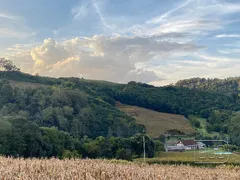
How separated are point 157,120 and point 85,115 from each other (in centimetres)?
3078

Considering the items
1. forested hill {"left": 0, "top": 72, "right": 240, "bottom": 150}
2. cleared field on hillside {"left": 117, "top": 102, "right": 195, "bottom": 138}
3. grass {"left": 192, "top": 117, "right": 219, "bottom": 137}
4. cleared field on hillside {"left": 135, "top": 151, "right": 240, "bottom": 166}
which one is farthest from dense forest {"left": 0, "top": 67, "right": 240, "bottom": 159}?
cleared field on hillside {"left": 135, "top": 151, "right": 240, "bottom": 166}

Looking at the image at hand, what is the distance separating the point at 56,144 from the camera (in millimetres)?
49312

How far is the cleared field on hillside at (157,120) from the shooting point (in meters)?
98.9

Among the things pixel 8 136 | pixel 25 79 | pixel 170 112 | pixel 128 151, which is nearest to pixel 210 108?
pixel 170 112

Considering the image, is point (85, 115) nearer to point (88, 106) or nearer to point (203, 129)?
point (88, 106)

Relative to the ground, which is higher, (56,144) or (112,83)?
(112,83)

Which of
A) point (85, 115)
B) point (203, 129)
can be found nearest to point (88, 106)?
point (85, 115)

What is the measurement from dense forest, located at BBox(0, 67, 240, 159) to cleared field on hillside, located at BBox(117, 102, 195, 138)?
5211 millimetres

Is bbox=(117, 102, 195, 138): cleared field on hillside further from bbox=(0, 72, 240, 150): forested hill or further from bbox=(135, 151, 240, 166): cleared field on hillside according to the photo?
bbox=(135, 151, 240, 166): cleared field on hillside

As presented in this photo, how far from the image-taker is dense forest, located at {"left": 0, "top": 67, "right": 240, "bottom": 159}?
46.2 m

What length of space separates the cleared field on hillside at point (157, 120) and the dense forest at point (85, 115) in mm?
5211

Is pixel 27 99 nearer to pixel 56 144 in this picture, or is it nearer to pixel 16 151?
pixel 56 144

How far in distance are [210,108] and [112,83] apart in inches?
2264

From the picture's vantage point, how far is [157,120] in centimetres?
11219
